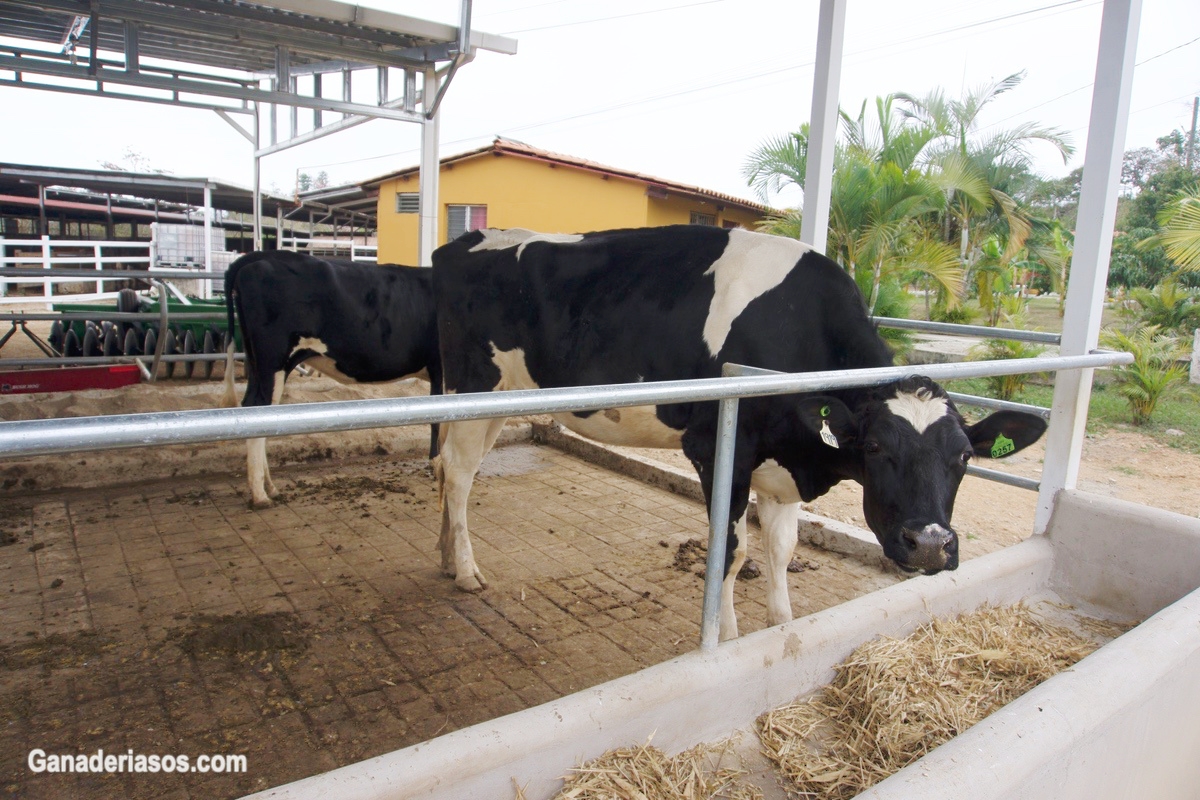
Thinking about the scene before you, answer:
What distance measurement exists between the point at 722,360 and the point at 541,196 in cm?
1533

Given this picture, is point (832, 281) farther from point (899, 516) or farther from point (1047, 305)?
point (1047, 305)

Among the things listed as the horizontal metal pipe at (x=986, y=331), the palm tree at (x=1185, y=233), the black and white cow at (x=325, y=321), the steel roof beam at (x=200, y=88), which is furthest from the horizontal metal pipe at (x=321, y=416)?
the palm tree at (x=1185, y=233)

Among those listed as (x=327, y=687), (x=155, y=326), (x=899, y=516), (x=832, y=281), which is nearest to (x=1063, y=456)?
(x=832, y=281)

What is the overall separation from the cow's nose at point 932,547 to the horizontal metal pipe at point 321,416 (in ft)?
2.41

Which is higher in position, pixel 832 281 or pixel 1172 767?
pixel 832 281

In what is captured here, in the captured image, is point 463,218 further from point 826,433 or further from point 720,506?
point 720,506

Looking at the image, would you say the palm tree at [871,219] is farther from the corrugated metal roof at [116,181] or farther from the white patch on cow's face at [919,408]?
the corrugated metal roof at [116,181]

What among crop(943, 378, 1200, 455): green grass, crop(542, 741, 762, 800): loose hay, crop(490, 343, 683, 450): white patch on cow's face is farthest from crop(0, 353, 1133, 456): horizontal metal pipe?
crop(943, 378, 1200, 455): green grass

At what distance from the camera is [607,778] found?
5.77ft

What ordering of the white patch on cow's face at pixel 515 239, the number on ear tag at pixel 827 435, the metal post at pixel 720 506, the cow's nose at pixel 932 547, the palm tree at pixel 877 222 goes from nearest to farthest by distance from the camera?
the metal post at pixel 720 506
the cow's nose at pixel 932 547
the number on ear tag at pixel 827 435
the white patch on cow's face at pixel 515 239
the palm tree at pixel 877 222

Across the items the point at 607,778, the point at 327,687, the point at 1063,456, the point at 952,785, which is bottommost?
the point at 327,687

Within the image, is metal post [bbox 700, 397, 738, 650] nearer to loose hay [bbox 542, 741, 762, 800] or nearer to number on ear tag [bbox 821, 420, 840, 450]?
loose hay [bbox 542, 741, 762, 800]

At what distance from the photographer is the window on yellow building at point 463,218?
60.3 ft

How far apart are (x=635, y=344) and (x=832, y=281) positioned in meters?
0.89
